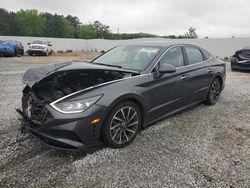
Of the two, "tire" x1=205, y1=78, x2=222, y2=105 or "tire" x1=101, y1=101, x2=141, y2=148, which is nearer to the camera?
"tire" x1=101, y1=101, x2=141, y2=148

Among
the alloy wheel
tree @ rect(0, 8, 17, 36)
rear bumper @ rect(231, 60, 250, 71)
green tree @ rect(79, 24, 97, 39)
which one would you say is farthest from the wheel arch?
green tree @ rect(79, 24, 97, 39)

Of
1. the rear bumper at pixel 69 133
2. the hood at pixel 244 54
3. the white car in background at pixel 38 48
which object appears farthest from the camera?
the white car in background at pixel 38 48

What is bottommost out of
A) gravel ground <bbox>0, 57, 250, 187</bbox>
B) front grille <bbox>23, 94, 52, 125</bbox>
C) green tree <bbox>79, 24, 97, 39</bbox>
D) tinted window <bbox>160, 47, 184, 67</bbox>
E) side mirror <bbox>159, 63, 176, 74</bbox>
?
gravel ground <bbox>0, 57, 250, 187</bbox>

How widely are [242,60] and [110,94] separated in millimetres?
10073

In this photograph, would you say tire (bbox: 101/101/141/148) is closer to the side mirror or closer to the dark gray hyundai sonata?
the dark gray hyundai sonata

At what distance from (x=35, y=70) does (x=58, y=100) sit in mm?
895

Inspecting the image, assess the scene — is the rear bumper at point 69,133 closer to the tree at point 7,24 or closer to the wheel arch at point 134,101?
the wheel arch at point 134,101

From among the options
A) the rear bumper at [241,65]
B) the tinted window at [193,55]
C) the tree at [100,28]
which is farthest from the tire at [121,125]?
the tree at [100,28]

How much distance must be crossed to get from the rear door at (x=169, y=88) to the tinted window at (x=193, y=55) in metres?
0.25

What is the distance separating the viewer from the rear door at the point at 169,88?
12.8 ft

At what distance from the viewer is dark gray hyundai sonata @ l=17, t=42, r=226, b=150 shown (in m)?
3.01

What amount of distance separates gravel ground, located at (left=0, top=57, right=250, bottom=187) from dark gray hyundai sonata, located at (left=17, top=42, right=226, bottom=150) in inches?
9.3

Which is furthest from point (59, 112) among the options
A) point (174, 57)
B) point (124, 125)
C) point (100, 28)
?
point (100, 28)

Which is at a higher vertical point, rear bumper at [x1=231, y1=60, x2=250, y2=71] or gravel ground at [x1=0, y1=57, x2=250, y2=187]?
rear bumper at [x1=231, y1=60, x2=250, y2=71]
